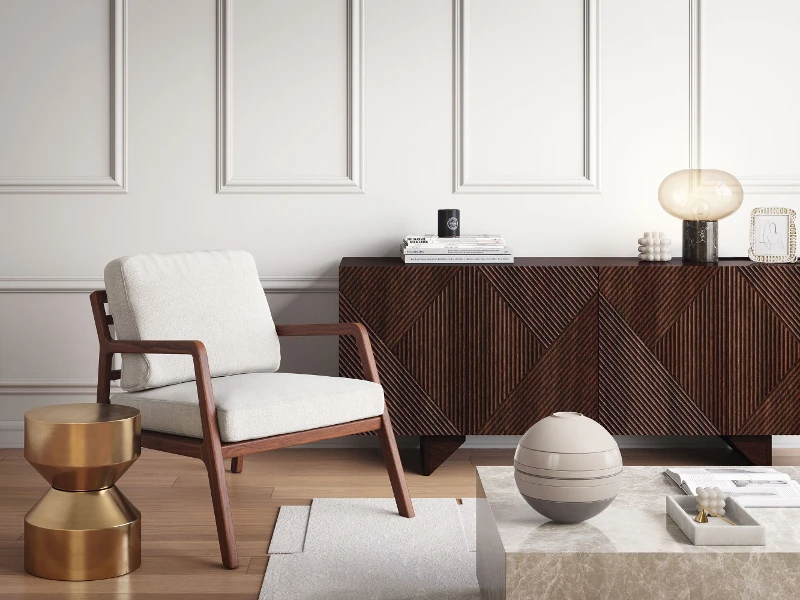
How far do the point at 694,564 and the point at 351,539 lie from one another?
1120 mm

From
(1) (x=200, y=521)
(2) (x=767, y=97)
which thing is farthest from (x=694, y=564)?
(2) (x=767, y=97)

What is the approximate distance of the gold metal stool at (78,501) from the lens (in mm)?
2055

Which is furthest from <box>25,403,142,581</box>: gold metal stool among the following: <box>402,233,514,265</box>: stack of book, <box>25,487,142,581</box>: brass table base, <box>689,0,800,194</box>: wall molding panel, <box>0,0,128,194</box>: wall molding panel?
<box>689,0,800,194</box>: wall molding panel

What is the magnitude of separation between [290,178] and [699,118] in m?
1.66

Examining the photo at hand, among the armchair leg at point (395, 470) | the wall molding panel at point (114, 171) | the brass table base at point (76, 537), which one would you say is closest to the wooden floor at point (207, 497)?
the brass table base at point (76, 537)

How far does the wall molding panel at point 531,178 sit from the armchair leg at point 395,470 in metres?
1.23

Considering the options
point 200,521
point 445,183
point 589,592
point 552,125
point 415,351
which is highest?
point 552,125

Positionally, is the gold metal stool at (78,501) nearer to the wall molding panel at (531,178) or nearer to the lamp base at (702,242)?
the wall molding panel at (531,178)

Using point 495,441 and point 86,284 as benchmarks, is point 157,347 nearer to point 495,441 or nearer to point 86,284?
point 86,284

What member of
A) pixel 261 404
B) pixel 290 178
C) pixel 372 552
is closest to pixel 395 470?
pixel 372 552

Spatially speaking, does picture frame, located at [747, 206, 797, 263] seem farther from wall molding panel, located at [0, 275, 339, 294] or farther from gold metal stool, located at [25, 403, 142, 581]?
gold metal stool, located at [25, 403, 142, 581]

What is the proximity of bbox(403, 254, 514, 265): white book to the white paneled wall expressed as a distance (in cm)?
38

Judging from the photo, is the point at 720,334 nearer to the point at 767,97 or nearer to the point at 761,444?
the point at 761,444

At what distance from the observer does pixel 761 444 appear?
3.10 meters
